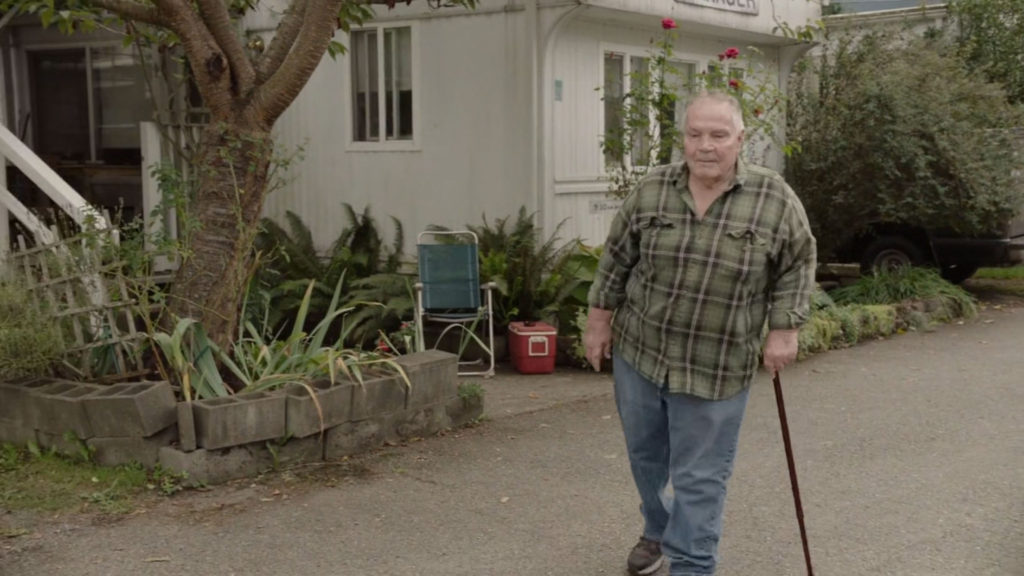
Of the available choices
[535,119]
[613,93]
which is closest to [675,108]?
[613,93]

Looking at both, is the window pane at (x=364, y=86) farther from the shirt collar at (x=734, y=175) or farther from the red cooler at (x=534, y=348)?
the shirt collar at (x=734, y=175)

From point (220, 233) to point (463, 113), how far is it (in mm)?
4131

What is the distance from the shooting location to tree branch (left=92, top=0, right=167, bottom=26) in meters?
6.80

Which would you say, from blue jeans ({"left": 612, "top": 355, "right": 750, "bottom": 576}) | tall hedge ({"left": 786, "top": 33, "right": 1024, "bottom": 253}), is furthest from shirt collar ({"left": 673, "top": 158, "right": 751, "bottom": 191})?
tall hedge ({"left": 786, "top": 33, "right": 1024, "bottom": 253})

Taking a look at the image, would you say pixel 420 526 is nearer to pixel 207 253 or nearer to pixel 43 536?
pixel 43 536

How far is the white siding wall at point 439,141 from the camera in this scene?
33.8 feet

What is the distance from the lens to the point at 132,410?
234 inches

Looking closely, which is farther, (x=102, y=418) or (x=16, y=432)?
(x=16, y=432)

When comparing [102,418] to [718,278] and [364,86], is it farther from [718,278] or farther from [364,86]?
[364,86]

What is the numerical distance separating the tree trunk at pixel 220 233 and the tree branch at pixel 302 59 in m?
0.19

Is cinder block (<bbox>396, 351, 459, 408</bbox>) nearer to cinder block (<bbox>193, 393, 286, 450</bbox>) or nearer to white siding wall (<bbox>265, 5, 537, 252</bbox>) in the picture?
cinder block (<bbox>193, 393, 286, 450</bbox>)

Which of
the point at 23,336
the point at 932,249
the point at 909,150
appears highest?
the point at 909,150

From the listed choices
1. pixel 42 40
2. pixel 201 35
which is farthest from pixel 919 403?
pixel 42 40

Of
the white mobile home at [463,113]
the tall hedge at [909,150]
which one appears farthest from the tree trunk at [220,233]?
the tall hedge at [909,150]
